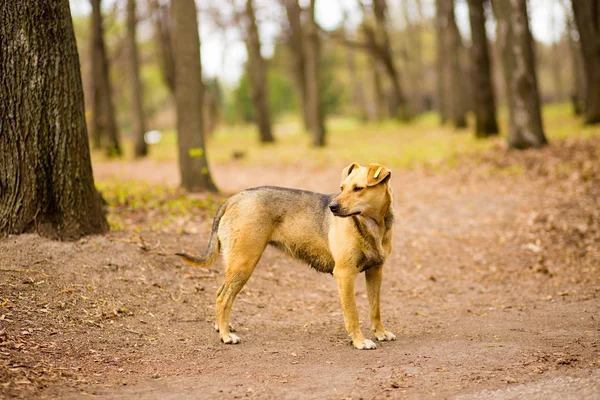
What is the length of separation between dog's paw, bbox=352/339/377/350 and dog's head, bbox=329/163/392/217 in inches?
52.6

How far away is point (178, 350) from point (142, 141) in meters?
21.2

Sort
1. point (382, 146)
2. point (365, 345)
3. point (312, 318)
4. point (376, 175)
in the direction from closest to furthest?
point (376, 175), point (365, 345), point (312, 318), point (382, 146)

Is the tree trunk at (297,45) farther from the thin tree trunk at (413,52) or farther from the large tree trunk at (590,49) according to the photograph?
the large tree trunk at (590,49)

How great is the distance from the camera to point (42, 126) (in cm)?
733

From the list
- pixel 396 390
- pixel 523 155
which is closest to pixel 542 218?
pixel 523 155

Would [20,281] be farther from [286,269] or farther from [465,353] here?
[465,353]

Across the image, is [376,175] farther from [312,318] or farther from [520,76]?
[520,76]

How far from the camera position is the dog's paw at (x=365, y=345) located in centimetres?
591

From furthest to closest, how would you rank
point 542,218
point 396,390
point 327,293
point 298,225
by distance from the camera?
1. point 542,218
2. point 327,293
3. point 298,225
4. point 396,390

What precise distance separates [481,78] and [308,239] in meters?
16.9

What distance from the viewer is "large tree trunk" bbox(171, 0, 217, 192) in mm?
12664

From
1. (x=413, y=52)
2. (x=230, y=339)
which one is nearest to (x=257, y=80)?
(x=413, y=52)

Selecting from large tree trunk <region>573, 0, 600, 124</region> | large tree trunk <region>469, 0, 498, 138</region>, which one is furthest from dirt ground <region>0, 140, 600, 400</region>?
large tree trunk <region>573, 0, 600, 124</region>

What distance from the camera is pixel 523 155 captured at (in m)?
15.5
